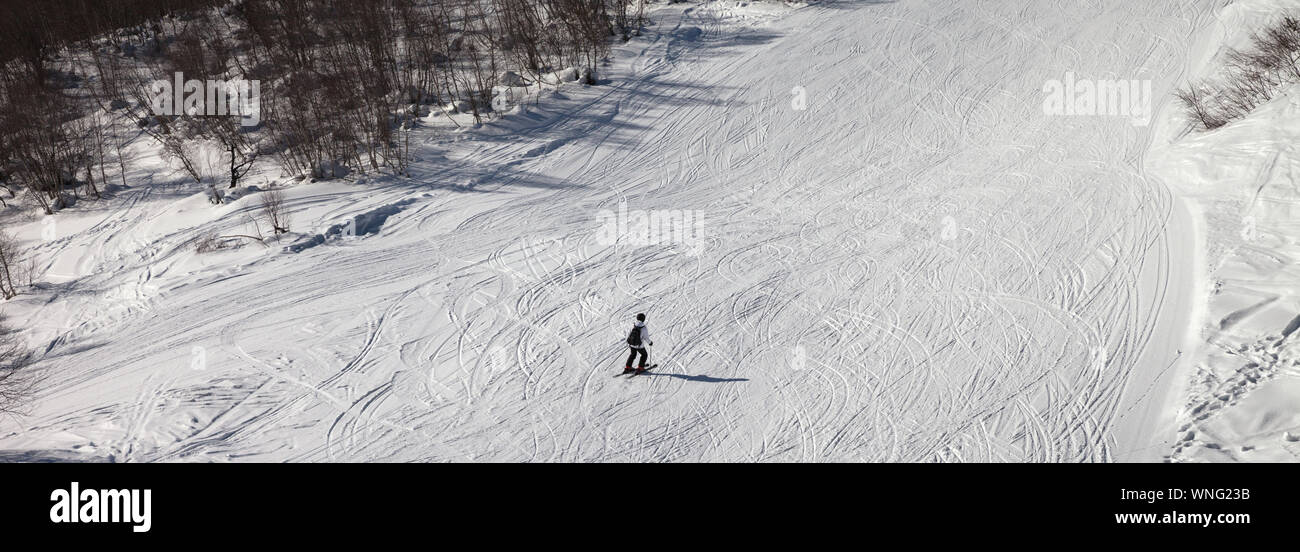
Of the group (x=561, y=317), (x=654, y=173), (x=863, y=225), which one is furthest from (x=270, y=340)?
(x=863, y=225)

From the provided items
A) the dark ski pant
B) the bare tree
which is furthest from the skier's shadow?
the bare tree

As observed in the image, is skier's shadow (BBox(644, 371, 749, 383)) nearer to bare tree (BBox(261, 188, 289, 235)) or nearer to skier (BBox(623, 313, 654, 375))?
skier (BBox(623, 313, 654, 375))

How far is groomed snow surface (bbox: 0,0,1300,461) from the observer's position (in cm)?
1193

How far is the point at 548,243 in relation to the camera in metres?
17.3

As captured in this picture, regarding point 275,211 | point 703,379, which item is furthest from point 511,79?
point 703,379

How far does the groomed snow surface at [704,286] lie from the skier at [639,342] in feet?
1.30

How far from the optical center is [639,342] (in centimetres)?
1247

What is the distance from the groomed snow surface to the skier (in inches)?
15.5

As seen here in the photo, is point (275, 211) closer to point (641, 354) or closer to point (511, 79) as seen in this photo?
point (511, 79)

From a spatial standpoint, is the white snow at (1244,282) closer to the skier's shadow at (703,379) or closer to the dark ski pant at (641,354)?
the skier's shadow at (703,379)

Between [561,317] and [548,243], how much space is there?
3036mm

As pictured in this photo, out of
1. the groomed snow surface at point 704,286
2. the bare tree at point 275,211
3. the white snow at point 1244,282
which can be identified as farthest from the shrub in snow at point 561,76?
the white snow at point 1244,282
